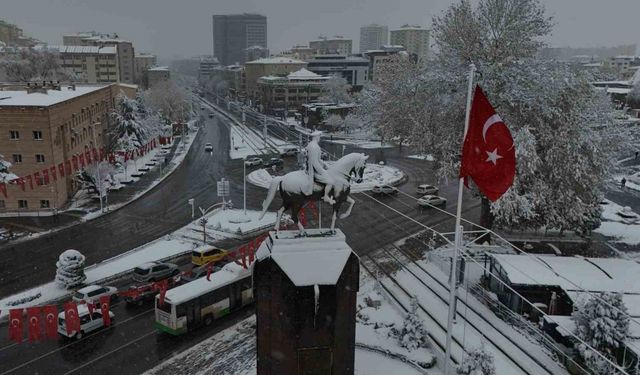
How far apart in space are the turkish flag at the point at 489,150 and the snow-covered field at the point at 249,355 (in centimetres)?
875

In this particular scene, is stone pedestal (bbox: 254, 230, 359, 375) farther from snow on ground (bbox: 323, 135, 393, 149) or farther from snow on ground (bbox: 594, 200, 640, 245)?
snow on ground (bbox: 323, 135, 393, 149)

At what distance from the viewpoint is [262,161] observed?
5919 centimetres

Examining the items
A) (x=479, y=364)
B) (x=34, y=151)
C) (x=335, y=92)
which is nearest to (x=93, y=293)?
(x=479, y=364)

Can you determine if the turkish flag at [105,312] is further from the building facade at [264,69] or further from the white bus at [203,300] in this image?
the building facade at [264,69]

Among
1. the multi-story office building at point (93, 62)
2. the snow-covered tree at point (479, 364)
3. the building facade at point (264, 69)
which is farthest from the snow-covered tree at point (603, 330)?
the multi-story office building at point (93, 62)

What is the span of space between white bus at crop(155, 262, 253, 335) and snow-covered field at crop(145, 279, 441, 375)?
1064 millimetres

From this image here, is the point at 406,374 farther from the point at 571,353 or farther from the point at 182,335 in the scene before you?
the point at 182,335

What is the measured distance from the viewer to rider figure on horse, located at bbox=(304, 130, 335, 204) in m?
13.7

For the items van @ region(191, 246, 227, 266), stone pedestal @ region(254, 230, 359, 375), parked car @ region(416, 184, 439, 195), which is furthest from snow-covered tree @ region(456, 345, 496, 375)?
parked car @ region(416, 184, 439, 195)

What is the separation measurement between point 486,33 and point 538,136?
6.56 m

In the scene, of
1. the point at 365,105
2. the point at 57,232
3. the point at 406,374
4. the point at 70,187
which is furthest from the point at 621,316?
the point at 365,105

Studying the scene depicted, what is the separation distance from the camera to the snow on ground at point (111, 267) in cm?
2447

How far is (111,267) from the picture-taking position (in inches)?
1126

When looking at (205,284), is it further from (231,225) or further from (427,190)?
(427,190)
